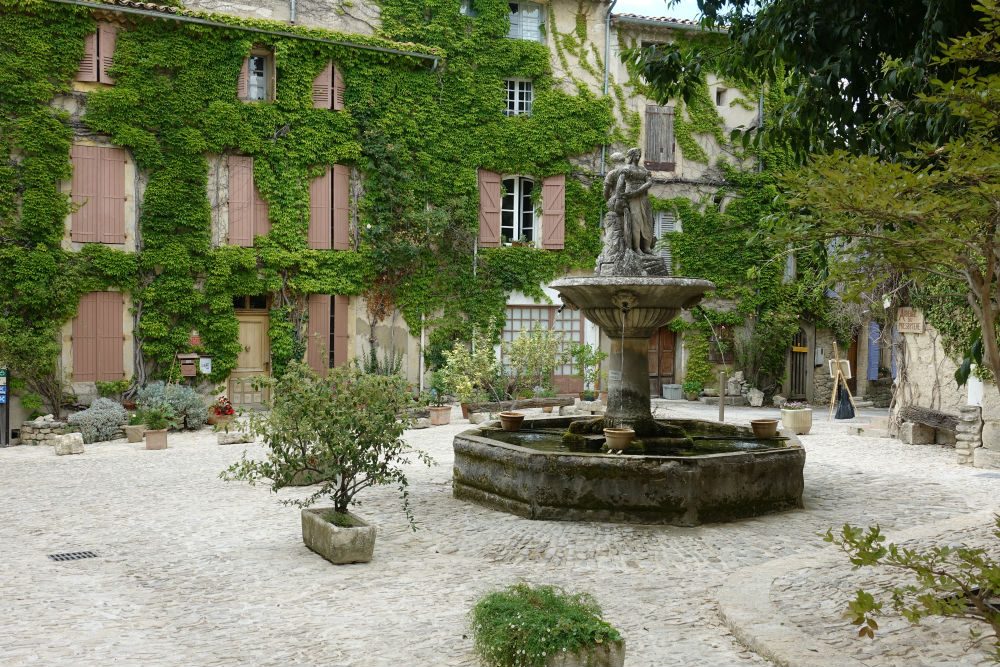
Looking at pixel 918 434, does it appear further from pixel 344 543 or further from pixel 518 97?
pixel 518 97

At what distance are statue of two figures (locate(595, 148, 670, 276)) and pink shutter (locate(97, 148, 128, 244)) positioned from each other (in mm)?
10679

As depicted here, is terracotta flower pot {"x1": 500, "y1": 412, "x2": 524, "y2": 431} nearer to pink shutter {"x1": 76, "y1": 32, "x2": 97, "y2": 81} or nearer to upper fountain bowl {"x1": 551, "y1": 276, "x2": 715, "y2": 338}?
→ upper fountain bowl {"x1": 551, "y1": 276, "x2": 715, "y2": 338}

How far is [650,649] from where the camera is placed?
4.72 m

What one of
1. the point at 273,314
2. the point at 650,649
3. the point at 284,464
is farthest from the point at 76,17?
the point at 650,649

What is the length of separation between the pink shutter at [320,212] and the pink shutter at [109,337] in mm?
3842

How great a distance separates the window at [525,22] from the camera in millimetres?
20250

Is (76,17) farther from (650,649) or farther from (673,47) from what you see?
(650,649)

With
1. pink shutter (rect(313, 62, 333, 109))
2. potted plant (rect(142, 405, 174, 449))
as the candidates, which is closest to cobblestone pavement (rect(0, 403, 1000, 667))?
potted plant (rect(142, 405, 174, 449))

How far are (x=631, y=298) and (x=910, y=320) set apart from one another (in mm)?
7623

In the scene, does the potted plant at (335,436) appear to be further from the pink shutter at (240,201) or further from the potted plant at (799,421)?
the pink shutter at (240,201)

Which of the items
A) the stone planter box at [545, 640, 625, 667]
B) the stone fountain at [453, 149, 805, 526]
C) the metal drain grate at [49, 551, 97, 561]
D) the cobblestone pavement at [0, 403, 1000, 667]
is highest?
the stone fountain at [453, 149, 805, 526]

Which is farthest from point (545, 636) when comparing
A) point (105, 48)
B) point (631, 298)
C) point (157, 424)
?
point (105, 48)

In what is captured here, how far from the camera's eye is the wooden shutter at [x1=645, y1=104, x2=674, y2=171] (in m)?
21.2

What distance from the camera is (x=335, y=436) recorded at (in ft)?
21.7
